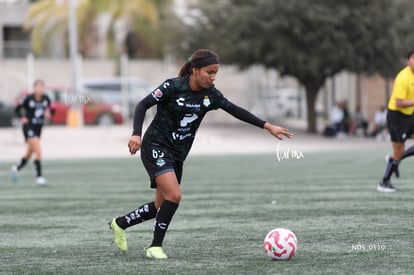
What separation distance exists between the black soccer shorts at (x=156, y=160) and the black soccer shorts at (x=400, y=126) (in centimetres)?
563

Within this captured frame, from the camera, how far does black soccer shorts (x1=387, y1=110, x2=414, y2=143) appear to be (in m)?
13.1

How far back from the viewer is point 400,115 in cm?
1312

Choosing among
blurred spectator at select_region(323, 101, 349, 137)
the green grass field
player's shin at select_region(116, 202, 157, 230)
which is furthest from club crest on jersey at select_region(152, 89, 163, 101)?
blurred spectator at select_region(323, 101, 349, 137)

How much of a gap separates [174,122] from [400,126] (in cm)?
566

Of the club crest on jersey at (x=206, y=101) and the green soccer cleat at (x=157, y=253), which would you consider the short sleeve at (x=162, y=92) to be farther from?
the green soccer cleat at (x=157, y=253)

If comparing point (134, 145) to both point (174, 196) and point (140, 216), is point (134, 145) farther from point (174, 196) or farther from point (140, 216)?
point (140, 216)

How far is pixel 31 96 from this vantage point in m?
17.4

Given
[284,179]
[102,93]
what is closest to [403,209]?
[284,179]

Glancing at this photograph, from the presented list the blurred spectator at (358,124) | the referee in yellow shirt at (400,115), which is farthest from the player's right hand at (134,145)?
the blurred spectator at (358,124)

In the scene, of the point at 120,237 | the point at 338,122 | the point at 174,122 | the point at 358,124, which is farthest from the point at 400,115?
the point at 358,124

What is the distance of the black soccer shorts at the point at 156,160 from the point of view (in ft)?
26.9

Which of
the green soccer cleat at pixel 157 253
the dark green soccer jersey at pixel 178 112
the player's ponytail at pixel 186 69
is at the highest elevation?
the player's ponytail at pixel 186 69

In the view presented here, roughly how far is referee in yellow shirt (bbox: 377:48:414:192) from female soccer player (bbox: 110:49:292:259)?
4811 millimetres

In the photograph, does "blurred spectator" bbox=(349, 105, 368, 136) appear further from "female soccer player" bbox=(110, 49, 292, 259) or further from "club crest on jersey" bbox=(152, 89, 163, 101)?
"club crest on jersey" bbox=(152, 89, 163, 101)
